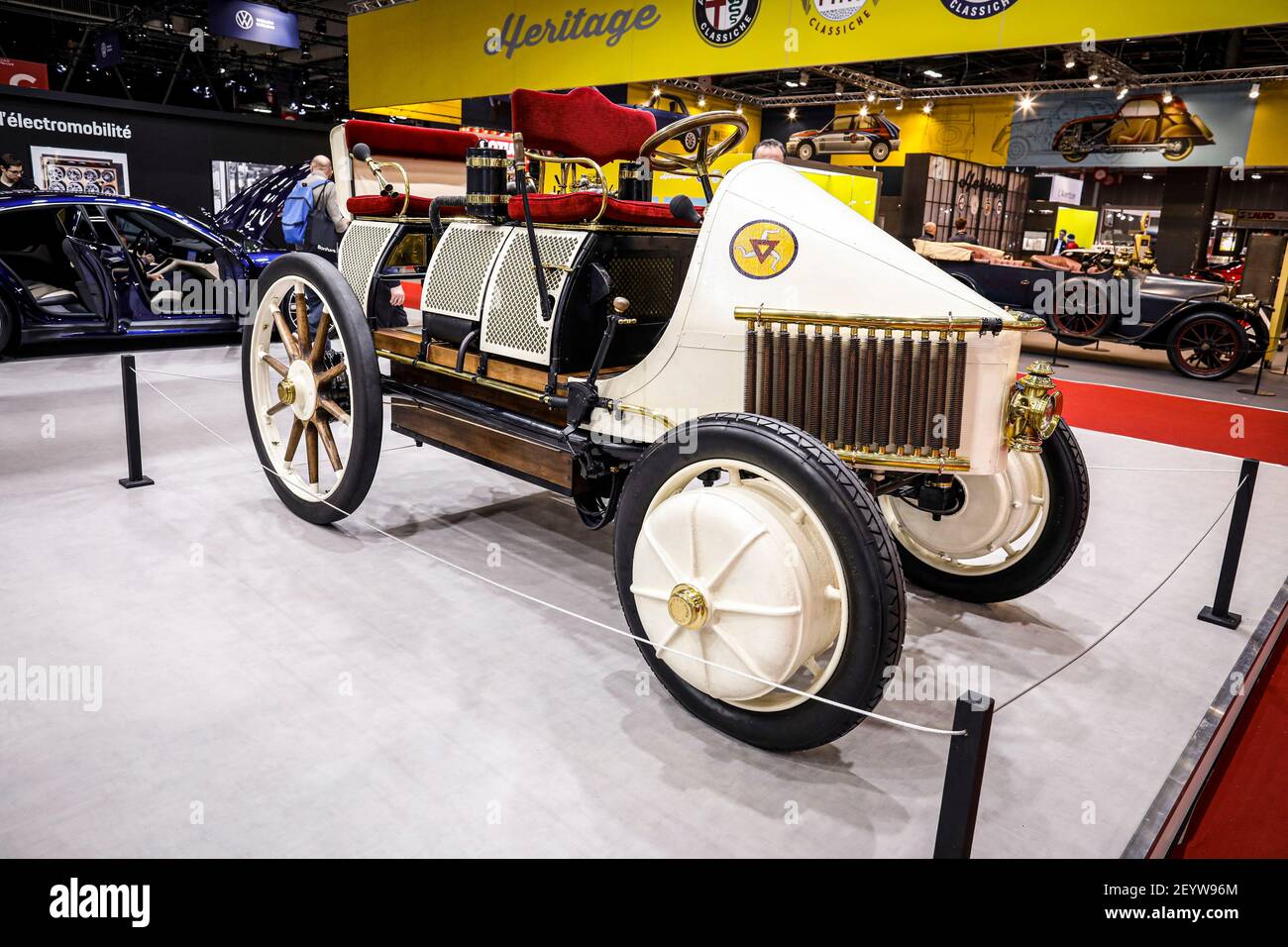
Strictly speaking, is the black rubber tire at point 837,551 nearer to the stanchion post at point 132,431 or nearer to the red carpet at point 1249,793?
the red carpet at point 1249,793

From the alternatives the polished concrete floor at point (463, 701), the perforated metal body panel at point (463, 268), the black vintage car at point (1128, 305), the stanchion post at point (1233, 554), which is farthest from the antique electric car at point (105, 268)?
the stanchion post at point (1233, 554)

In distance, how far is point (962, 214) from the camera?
14602 mm

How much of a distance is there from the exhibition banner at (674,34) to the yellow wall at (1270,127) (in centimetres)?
931

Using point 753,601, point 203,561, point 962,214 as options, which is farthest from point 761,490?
point 962,214

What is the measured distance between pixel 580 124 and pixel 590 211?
0.58 m

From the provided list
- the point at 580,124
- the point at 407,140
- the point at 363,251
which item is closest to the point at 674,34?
the point at 407,140

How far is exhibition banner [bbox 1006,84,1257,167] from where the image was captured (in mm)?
12789

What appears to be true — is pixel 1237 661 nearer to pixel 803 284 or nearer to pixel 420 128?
pixel 803 284

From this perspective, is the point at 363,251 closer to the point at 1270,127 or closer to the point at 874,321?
the point at 874,321

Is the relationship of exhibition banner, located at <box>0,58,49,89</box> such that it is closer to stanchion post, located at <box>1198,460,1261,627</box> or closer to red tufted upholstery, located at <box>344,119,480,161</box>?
red tufted upholstery, located at <box>344,119,480,161</box>

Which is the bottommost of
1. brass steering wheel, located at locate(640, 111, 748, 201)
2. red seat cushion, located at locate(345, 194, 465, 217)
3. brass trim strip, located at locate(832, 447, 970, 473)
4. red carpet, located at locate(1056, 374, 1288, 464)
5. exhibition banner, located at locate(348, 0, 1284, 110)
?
red carpet, located at locate(1056, 374, 1288, 464)

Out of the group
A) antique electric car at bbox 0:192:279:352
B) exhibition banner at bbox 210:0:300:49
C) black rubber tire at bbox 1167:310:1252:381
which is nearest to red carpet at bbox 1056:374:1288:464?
black rubber tire at bbox 1167:310:1252:381

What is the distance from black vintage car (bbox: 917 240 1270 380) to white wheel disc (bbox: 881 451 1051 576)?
6315mm

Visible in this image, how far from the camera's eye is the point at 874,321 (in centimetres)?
222
